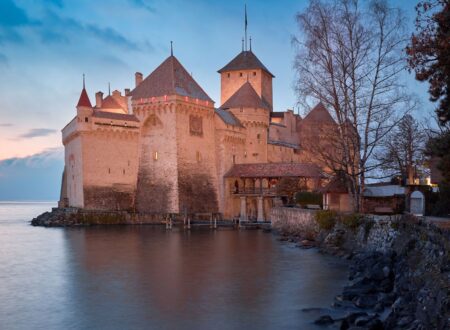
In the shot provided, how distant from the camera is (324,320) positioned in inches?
478

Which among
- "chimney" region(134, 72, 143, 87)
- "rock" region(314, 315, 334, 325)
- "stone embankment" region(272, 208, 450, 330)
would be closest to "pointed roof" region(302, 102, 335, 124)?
"stone embankment" region(272, 208, 450, 330)

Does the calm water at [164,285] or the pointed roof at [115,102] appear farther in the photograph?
the pointed roof at [115,102]

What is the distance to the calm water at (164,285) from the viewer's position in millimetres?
13266

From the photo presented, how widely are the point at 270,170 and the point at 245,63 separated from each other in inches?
803

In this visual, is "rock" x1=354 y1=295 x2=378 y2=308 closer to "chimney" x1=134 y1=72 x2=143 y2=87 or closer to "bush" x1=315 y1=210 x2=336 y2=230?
"bush" x1=315 y1=210 x2=336 y2=230

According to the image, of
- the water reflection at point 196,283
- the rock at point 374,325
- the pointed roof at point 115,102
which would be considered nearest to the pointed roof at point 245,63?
the pointed roof at point 115,102

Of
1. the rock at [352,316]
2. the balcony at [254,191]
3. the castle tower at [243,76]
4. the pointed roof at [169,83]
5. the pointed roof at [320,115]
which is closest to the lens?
the rock at [352,316]

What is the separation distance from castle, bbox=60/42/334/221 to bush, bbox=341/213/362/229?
62.5ft

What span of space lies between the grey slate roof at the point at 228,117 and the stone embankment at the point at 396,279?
28873 millimetres

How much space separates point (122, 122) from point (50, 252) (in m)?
20.8

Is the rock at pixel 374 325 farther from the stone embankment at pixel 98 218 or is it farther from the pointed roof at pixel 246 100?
the pointed roof at pixel 246 100

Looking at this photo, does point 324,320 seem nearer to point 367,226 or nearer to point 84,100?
point 367,226

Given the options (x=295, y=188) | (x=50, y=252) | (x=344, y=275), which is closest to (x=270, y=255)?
(x=344, y=275)

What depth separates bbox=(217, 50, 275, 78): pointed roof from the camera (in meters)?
61.1
